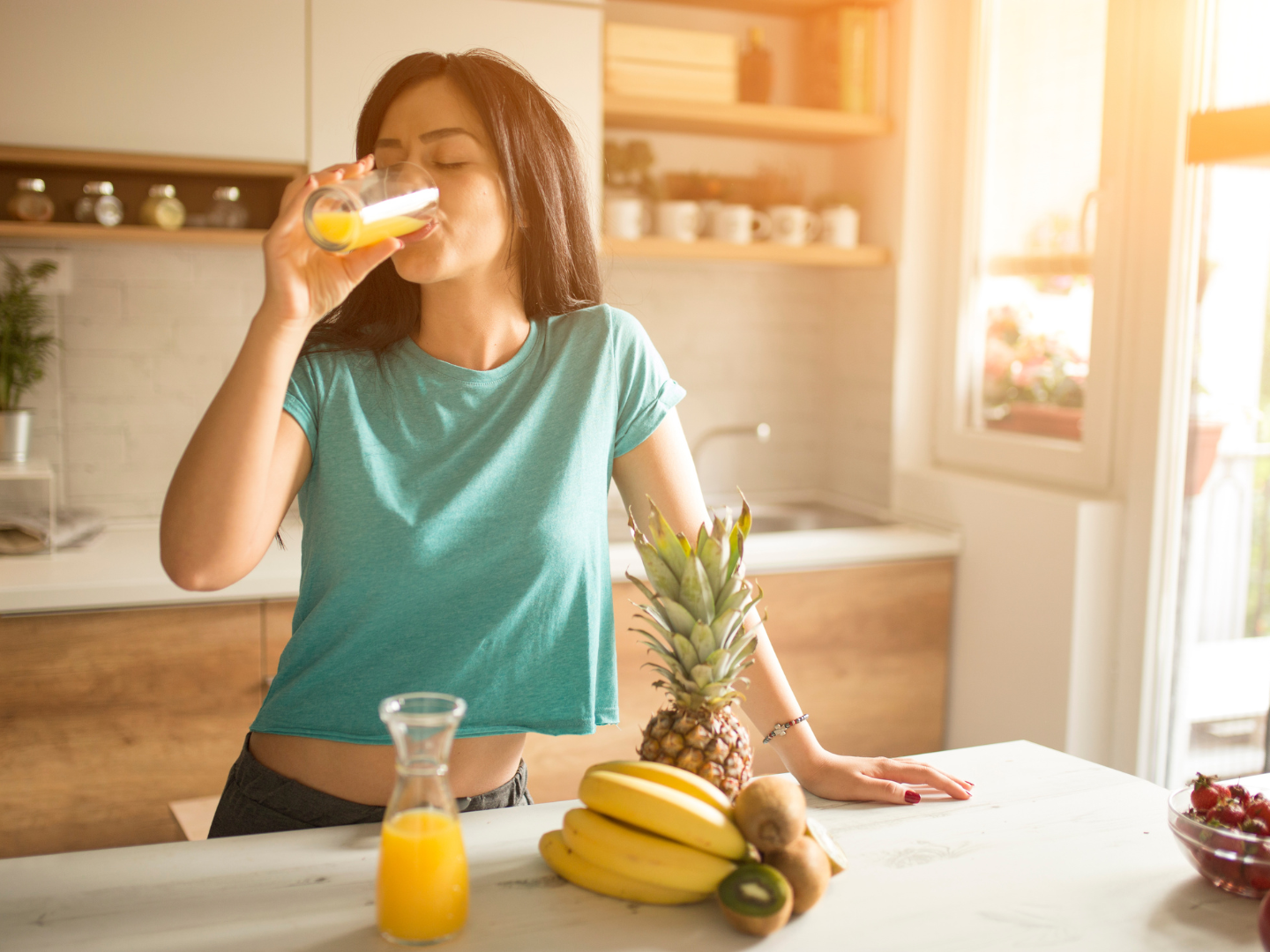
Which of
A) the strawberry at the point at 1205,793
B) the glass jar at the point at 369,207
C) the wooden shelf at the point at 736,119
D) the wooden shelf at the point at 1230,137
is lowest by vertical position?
the strawberry at the point at 1205,793

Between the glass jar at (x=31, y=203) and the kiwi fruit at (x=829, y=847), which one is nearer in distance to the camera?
the kiwi fruit at (x=829, y=847)

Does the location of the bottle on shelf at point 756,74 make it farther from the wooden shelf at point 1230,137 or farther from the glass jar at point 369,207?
the glass jar at point 369,207

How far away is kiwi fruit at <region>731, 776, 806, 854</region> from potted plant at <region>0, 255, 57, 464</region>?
2125 mm

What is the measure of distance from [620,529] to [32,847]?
149cm

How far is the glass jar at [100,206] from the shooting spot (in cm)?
242

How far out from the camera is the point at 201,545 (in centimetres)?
106

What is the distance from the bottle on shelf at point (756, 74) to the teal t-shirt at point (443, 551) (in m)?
1.96

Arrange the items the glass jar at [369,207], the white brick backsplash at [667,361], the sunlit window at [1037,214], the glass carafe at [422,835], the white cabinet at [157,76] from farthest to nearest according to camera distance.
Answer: the white brick backsplash at [667,361] → the sunlit window at [1037,214] → the white cabinet at [157,76] → the glass jar at [369,207] → the glass carafe at [422,835]

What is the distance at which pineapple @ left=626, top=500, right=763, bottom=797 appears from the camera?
3.14ft

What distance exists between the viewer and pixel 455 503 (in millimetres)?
1211

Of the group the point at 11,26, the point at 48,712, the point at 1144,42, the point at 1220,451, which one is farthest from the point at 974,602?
the point at 11,26

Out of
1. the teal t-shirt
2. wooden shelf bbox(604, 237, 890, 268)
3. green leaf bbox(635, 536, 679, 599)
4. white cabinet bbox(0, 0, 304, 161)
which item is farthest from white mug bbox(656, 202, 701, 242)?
green leaf bbox(635, 536, 679, 599)

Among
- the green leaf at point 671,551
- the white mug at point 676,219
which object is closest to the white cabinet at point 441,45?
the white mug at point 676,219

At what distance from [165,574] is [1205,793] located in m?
1.63
